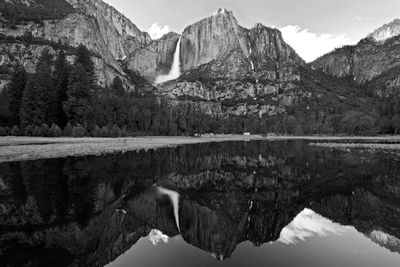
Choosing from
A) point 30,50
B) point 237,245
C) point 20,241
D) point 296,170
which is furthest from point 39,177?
point 30,50

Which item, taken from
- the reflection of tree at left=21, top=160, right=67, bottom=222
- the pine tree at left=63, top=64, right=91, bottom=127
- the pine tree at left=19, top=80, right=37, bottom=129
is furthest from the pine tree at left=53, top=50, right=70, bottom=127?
the reflection of tree at left=21, top=160, right=67, bottom=222

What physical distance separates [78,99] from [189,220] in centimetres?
7081

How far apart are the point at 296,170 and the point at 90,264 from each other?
2728 centimetres

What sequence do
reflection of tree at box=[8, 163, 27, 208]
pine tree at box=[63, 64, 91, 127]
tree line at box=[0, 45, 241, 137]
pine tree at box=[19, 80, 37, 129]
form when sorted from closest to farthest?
reflection of tree at box=[8, 163, 27, 208] → tree line at box=[0, 45, 241, 137] → pine tree at box=[19, 80, 37, 129] → pine tree at box=[63, 64, 91, 127]

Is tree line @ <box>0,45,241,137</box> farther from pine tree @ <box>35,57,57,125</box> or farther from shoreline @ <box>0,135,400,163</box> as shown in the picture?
shoreline @ <box>0,135,400,163</box>

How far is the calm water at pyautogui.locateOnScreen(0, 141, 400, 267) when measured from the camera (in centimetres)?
995

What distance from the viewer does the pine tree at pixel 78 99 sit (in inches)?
2938

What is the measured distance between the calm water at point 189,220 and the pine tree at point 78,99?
53272mm

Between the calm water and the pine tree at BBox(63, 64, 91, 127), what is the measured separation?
53272 mm

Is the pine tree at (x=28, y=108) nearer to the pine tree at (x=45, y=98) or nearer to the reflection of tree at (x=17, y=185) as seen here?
the pine tree at (x=45, y=98)

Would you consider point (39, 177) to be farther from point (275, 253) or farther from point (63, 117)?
point (63, 117)

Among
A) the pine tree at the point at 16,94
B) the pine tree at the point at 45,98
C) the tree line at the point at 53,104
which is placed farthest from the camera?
the pine tree at the point at 16,94

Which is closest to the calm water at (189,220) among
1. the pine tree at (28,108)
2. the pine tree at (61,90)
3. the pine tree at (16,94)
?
the pine tree at (28,108)

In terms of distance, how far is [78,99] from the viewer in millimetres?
75938
